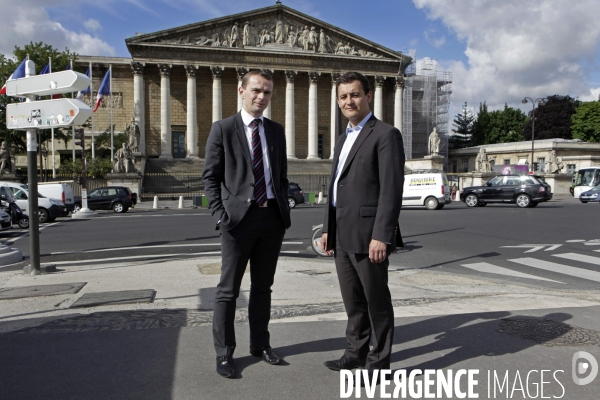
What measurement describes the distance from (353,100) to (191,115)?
5017 cm

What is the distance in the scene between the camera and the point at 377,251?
375cm

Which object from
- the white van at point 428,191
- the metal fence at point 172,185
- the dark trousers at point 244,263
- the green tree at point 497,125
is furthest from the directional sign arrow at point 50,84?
the green tree at point 497,125

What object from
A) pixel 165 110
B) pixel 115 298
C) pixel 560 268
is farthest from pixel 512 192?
pixel 165 110

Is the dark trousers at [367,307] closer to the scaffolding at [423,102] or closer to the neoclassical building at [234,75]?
the neoclassical building at [234,75]

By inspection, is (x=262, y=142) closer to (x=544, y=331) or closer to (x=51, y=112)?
(x=544, y=331)

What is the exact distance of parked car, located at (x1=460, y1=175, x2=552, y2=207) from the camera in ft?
92.6

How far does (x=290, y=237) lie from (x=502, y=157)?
63100 mm

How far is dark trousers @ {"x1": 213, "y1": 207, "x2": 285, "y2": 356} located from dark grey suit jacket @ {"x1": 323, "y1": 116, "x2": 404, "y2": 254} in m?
0.54

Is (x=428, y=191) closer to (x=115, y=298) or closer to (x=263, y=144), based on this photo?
(x=115, y=298)

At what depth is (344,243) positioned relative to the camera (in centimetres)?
398

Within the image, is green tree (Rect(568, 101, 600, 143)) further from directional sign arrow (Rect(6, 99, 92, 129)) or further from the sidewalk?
directional sign arrow (Rect(6, 99, 92, 129))

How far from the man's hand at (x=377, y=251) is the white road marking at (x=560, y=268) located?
665cm

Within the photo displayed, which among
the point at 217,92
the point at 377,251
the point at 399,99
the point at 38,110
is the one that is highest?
the point at 399,99

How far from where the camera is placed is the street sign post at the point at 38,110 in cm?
783
